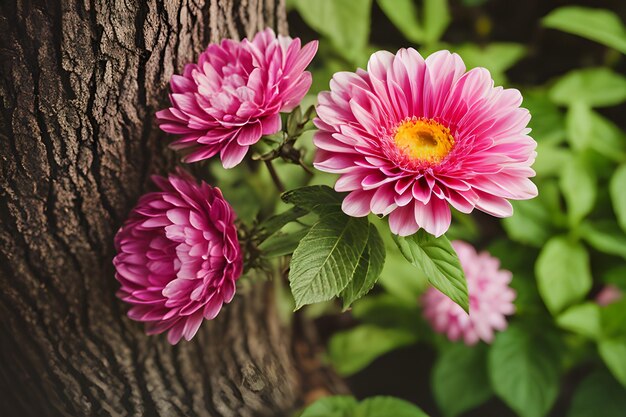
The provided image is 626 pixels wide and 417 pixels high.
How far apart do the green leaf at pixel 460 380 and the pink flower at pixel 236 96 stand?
724mm

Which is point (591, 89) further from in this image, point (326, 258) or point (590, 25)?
point (326, 258)

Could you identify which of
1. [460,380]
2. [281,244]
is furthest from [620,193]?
[281,244]

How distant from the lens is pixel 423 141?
693 mm

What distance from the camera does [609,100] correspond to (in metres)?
1.31

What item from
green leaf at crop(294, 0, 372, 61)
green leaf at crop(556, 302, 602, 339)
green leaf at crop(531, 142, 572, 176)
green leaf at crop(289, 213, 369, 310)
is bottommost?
green leaf at crop(556, 302, 602, 339)

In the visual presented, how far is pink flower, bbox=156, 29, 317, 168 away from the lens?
69 cm

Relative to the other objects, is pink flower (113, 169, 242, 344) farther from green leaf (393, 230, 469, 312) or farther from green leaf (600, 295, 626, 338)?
green leaf (600, 295, 626, 338)

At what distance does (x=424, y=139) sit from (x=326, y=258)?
167mm

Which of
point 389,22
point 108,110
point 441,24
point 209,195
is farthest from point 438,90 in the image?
point 389,22

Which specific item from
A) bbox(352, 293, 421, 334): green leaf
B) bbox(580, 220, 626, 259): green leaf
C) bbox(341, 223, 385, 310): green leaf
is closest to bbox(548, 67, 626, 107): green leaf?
bbox(580, 220, 626, 259): green leaf

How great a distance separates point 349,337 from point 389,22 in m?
0.74

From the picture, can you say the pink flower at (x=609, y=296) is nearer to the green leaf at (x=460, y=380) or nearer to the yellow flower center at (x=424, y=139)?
the green leaf at (x=460, y=380)

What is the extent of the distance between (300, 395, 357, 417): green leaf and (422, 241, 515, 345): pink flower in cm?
26

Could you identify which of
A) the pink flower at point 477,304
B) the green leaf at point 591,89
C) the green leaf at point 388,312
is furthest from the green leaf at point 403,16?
the green leaf at point 388,312
